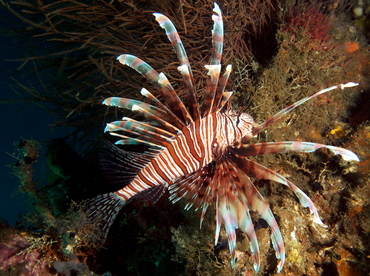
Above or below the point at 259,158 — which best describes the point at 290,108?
above

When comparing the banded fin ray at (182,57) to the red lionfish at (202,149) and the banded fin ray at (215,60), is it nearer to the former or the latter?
the red lionfish at (202,149)

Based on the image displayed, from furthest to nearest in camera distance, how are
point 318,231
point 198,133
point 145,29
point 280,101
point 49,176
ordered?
point 49,176, point 145,29, point 280,101, point 318,231, point 198,133

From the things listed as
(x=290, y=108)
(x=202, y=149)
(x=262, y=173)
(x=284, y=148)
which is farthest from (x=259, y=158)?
(x=290, y=108)

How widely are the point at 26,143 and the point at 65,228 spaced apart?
1606mm

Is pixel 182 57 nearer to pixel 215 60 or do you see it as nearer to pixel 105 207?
pixel 215 60

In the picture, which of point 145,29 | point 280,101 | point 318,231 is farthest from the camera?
point 145,29

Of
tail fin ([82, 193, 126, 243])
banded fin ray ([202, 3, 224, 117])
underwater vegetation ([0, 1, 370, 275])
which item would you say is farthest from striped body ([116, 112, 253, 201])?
tail fin ([82, 193, 126, 243])

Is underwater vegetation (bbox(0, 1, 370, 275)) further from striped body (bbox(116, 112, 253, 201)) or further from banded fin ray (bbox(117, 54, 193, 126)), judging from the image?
banded fin ray (bbox(117, 54, 193, 126))

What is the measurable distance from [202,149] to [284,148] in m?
Result: 0.99

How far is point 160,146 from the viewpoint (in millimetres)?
3018

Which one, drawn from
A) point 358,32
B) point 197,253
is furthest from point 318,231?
point 358,32

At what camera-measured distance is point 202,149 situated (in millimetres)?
2820

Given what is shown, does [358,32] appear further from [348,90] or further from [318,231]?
[318,231]

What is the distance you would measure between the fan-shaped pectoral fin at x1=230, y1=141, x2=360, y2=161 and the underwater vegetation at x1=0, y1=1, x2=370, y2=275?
1.33 m
